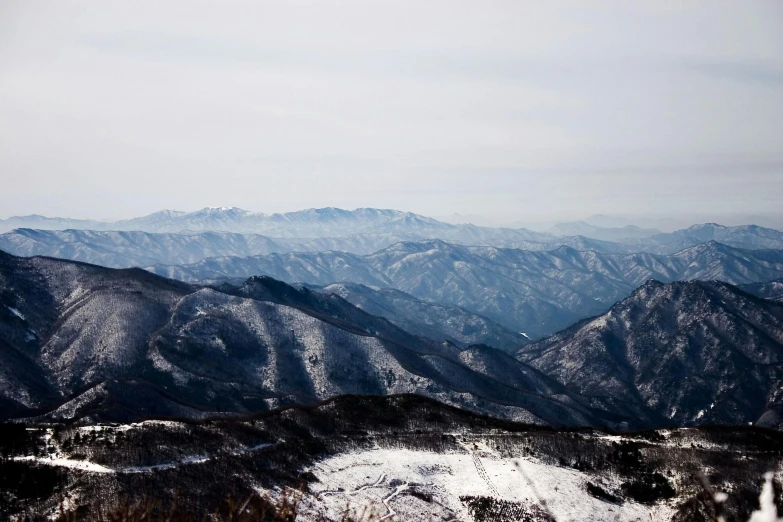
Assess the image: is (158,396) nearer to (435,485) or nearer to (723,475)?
(435,485)

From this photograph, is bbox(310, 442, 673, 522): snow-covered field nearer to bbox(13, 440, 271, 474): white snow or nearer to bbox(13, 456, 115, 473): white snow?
bbox(13, 440, 271, 474): white snow

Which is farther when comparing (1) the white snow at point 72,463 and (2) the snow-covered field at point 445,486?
(2) the snow-covered field at point 445,486

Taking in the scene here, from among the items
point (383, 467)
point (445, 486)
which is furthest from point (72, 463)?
point (445, 486)

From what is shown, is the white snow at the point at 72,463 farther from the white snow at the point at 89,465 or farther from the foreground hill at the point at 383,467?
the foreground hill at the point at 383,467

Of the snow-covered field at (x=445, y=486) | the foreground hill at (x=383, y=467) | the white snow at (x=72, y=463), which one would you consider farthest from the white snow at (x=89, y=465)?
the snow-covered field at (x=445, y=486)

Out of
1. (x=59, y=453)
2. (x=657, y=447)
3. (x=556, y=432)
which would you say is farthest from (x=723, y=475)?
(x=59, y=453)

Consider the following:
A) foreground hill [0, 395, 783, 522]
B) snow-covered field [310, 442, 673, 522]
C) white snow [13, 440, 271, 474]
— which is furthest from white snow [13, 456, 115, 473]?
snow-covered field [310, 442, 673, 522]
